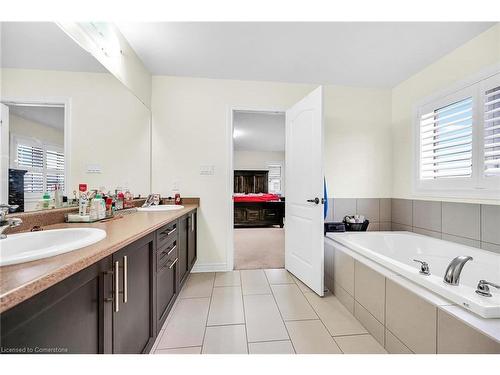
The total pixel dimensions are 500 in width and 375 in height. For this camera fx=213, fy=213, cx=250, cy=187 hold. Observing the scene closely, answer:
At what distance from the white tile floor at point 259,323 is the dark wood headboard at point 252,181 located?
5467 mm

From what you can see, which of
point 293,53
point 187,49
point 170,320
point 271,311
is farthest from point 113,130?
point 271,311

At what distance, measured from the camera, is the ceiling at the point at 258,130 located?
411 cm

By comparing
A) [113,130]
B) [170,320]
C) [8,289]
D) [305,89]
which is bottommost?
[170,320]

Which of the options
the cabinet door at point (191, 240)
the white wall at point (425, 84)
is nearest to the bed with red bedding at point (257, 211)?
the cabinet door at point (191, 240)

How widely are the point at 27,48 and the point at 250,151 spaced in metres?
6.93

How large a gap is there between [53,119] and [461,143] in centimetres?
312

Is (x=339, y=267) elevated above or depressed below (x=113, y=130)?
below

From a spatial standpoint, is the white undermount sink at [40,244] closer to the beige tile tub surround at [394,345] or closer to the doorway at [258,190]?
the beige tile tub surround at [394,345]

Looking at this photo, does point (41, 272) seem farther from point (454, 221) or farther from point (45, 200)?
point (454, 221)

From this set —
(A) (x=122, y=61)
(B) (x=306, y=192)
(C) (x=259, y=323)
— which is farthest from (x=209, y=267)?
(A) (x=122, y=61)
